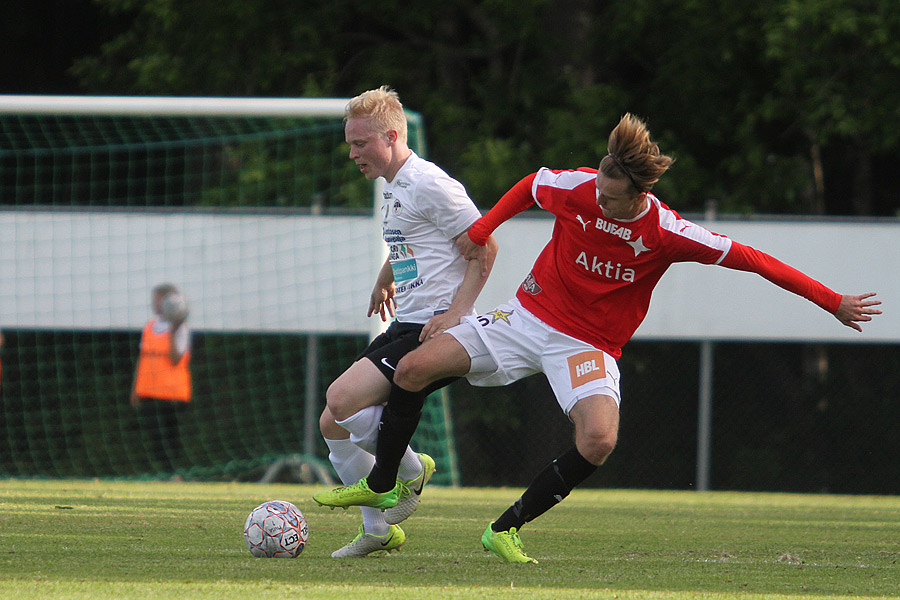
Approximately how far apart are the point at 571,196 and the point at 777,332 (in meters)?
6.24

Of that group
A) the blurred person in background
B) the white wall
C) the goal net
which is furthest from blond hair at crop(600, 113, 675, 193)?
the blurred person in background

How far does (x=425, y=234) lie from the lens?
5.07 meters

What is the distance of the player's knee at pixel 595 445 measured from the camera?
468 centimetres

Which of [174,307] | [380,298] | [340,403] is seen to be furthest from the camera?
[174,307]

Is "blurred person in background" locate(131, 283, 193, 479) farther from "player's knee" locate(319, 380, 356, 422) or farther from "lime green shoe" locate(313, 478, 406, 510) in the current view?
"lime green shoe" locate(313, 478, 406, 510)

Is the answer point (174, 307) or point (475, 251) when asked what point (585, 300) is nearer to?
point (475, 251)

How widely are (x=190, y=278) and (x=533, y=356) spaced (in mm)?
6748

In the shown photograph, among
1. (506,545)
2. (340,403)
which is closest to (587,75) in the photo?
(340,403)

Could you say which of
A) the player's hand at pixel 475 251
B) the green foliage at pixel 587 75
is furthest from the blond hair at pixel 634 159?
the green foliage at pixel 587 75

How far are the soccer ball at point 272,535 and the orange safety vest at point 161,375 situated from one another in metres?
6.20

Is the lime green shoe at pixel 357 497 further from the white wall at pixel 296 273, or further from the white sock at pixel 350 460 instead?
the white wall at pixel 296 273

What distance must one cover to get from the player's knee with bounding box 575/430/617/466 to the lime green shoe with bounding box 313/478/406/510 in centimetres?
78

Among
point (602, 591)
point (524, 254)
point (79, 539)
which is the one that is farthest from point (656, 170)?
point (524, 254)

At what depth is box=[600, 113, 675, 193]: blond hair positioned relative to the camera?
461 cm
